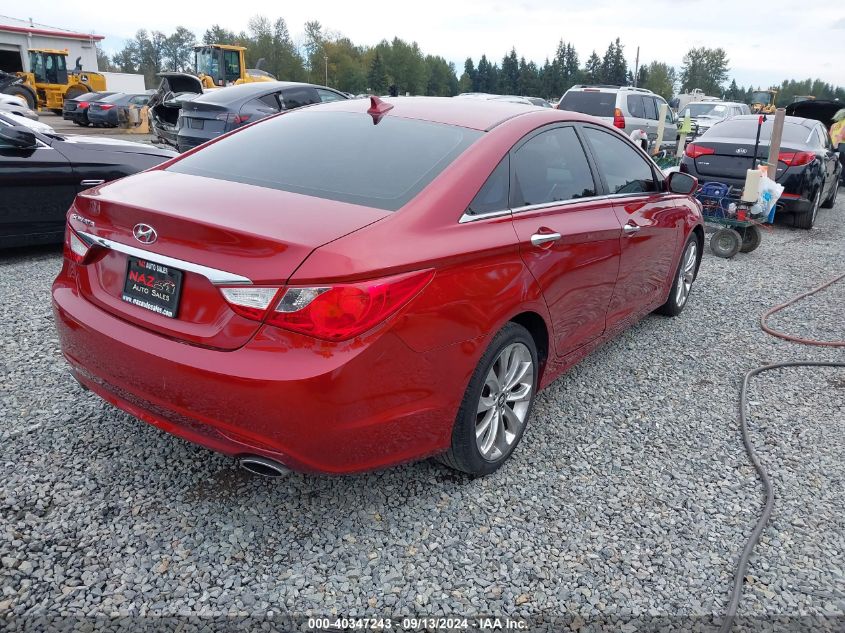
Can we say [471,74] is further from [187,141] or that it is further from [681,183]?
[681,183]

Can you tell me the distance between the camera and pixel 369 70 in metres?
96.2

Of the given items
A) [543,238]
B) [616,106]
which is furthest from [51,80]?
[543,238]

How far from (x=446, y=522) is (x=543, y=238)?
4.24ft

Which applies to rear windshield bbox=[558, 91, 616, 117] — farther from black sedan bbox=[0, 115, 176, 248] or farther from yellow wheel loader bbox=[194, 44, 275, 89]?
yellow wheel loader bbox=[194, 44, 275, 89]

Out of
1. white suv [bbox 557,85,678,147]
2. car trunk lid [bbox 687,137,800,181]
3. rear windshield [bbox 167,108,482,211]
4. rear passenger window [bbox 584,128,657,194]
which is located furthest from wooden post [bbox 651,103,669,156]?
rear windshield [bbox 167,108,482,211]

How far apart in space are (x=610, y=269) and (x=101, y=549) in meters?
2.77

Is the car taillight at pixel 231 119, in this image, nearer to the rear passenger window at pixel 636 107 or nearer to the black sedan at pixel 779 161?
the black sedan at pixel 779 161

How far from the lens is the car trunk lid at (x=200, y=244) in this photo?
2.20m

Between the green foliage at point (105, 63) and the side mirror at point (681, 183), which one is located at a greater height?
the green foliage at point (105, 63)

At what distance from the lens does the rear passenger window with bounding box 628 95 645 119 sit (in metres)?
15.1

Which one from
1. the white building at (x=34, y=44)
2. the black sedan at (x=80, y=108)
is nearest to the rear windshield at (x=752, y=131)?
the black sedan at (x=80, y=108)

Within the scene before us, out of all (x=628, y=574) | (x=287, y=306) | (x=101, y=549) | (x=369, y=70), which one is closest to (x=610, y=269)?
(x=628, y=574)

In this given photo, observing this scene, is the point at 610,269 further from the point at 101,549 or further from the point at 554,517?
the point at 101,549

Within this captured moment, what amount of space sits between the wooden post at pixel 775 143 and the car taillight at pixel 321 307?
299 inches
